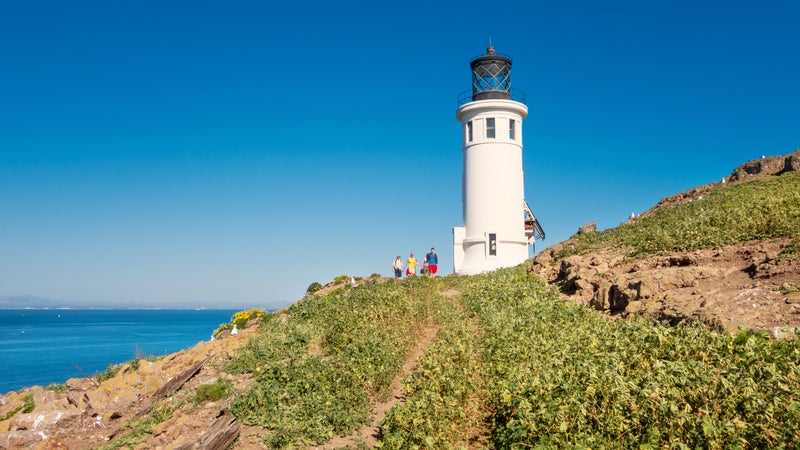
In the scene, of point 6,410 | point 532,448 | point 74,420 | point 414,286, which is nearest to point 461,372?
point 532,448

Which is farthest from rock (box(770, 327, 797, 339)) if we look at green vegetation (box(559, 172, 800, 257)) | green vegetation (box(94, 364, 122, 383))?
green vegetation (box(94, 364, 122, 383))

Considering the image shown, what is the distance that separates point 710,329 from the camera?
34.4 ft

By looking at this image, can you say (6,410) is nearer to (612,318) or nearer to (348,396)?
(348,396)

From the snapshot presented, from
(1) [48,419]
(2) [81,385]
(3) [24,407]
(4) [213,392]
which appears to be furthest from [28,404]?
(4) [213,392]

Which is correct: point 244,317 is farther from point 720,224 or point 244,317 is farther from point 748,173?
point 748,173

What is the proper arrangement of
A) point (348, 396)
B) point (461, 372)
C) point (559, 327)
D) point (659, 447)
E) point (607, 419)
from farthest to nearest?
point (559, 327) < point (348, 396) < point (461, 372) < point (607, 419) < point (659, 447)

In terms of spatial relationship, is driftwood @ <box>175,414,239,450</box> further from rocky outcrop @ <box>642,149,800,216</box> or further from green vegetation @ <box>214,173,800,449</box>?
rocky outcrop @ <box>642,149,800,216</box>

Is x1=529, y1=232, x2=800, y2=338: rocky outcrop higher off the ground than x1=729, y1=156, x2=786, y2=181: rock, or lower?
lower

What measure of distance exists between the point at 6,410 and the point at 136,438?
8.92 metres

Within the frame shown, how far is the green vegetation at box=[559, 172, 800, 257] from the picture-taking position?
15.4 metres

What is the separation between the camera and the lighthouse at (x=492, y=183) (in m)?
30.2

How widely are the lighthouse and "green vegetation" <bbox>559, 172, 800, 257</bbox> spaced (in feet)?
20.0

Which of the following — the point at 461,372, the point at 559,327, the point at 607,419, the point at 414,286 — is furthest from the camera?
the point at 414,286

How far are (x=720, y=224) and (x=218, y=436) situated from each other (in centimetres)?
1509
